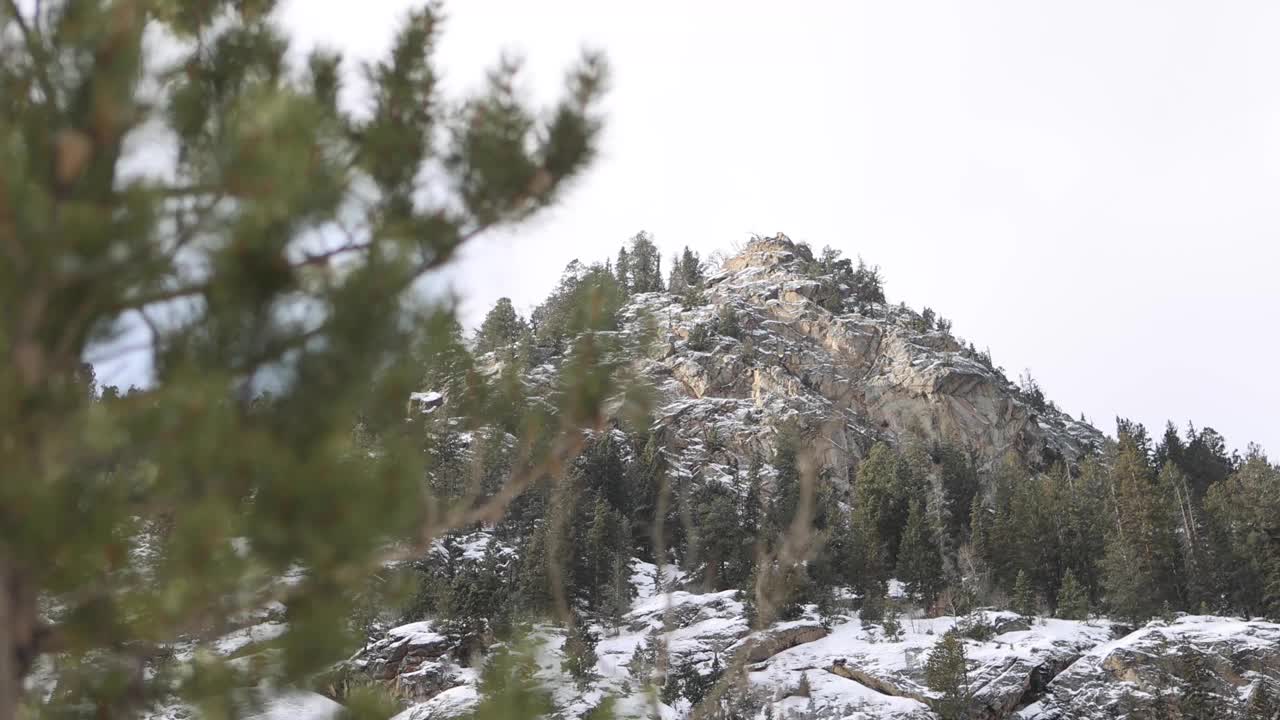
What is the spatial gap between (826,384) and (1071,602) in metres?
22.7

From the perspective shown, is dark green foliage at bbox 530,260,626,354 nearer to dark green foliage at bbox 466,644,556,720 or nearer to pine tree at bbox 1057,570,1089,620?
dark green foliage at bbox 466,644,556,720

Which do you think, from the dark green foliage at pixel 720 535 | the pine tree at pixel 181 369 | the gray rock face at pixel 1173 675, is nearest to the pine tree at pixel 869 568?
the dark green foliage at pixel 720 535

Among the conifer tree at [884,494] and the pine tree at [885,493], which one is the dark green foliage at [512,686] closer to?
the pine tree at [885,493]

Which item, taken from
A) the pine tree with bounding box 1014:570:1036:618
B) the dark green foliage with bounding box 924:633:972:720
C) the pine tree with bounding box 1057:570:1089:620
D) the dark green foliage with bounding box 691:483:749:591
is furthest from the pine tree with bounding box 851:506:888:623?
the dark green foliage with bounding box 924:633:972:720

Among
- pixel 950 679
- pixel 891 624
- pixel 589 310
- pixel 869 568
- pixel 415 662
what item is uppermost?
pixel 869 568

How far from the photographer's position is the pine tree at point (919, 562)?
33594mm

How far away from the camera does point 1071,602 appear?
31.1 meters

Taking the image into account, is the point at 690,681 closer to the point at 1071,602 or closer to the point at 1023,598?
the point at 1023,598

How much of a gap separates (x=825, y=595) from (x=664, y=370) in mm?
20007

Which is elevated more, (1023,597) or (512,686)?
(1023,597)

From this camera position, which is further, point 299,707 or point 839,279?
point 839,279

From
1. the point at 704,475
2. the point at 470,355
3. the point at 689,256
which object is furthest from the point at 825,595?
the point at 689,256

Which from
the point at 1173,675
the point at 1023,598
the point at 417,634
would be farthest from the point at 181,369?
the point at 1023,598

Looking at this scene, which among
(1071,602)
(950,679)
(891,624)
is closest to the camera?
(950,679)
